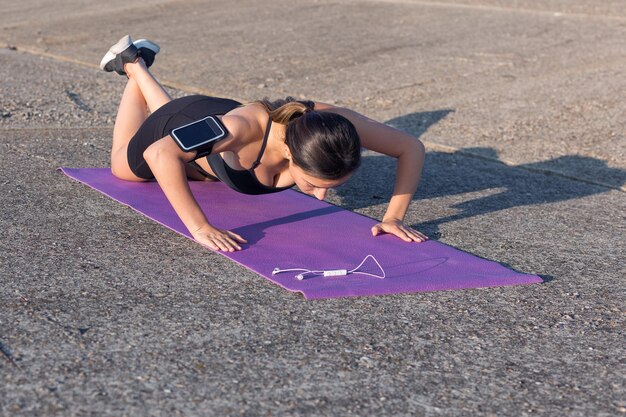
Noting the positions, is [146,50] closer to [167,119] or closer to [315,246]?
[167,119]

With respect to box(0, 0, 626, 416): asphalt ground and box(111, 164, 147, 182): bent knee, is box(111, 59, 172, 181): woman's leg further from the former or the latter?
box(0, 0, 626, 416): asphalt ground

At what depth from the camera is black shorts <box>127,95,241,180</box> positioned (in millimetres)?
5090

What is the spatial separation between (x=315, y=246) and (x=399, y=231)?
1.47ft

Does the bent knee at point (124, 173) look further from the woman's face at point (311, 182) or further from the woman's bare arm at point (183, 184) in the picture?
the woman's face at point (311, 182)

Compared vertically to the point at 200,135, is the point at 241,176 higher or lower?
lower

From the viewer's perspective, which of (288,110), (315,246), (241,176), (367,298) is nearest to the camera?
(367,298)

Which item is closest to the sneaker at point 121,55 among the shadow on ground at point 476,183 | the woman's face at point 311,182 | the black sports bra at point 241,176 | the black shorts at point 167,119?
the black shorts at point 167,119

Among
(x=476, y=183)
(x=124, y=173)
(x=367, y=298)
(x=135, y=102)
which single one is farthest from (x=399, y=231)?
(x=135, y=102)

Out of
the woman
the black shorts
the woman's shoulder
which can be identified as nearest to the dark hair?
the woman

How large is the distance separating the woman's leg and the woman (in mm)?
309

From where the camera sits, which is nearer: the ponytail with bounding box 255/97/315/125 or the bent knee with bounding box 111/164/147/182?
the ponytail with bounding box 255/97/315/125

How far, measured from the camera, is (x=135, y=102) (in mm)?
5934

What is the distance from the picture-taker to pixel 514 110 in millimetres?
7754

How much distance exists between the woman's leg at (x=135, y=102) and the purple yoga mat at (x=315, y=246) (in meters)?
0.31
